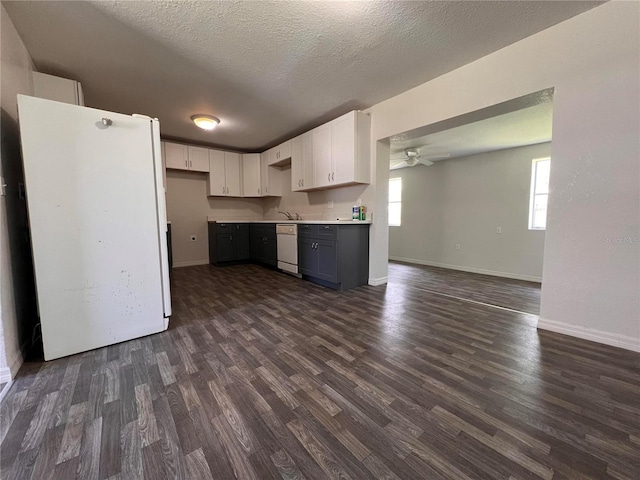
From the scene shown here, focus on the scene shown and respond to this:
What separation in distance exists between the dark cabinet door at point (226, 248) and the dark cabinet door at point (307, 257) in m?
1.88

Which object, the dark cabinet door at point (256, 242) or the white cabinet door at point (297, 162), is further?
Answer: the dark cabinet door at point (256, 242)

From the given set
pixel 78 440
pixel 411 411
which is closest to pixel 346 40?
pixel 411 411

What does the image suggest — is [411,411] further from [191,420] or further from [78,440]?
[78,440]

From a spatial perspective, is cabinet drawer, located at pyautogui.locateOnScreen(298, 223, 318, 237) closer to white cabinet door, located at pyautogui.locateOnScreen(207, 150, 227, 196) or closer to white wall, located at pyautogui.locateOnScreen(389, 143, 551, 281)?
white cabinet door, located at pyautogui.locateOnScreen(207, 150, 227, 196)

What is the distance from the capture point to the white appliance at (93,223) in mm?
1700

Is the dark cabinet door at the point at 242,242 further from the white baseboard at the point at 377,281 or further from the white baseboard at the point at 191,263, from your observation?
the white baseboard at the point at 377,281

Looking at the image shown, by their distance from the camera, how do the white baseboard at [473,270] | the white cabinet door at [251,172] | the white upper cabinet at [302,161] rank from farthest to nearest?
the white cabinet door at [251,172] → the white baseboard at [473,270] → the white upper cabinet at [302,161]

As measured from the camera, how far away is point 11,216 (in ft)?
5.95

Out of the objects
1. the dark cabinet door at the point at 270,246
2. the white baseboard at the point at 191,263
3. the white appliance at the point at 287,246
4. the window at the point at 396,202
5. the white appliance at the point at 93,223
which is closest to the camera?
the white appliance at the point at 93,223

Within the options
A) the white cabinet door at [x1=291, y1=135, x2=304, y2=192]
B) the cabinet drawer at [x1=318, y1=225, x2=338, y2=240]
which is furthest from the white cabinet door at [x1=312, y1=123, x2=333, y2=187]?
the cabinet drawer at [x1=318, y1=225, x2=338, y2=240]

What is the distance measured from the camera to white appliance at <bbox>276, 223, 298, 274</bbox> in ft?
13.3

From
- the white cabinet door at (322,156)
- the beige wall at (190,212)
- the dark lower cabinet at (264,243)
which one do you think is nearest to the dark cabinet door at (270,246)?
the dark lower cabinet at (264,243)

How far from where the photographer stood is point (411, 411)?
1280 millimetres

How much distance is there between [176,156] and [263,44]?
3.45 metres
